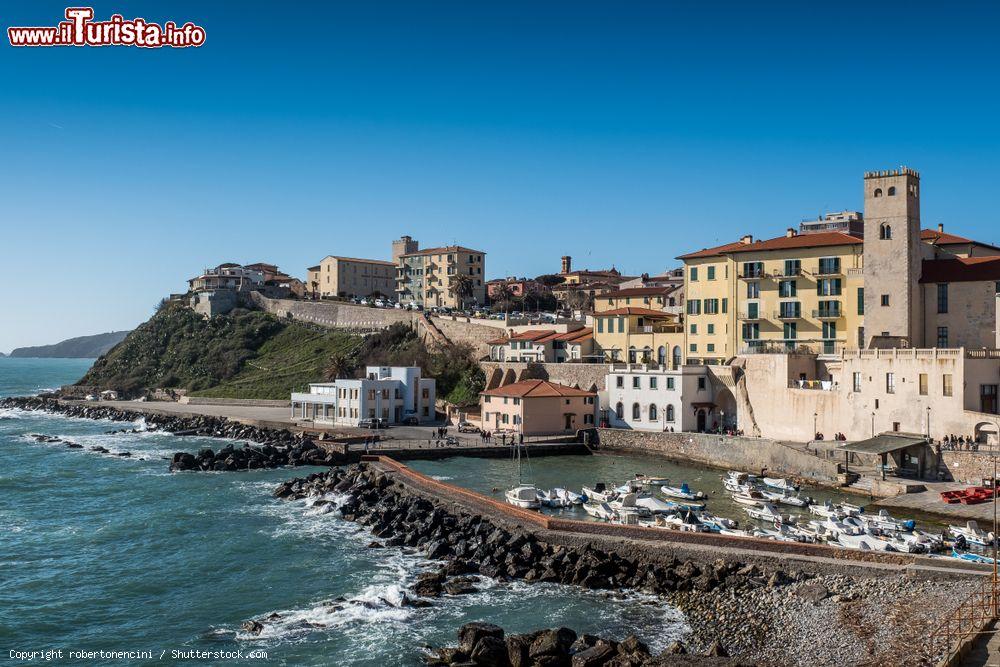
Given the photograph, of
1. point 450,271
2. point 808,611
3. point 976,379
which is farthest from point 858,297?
point 450,271

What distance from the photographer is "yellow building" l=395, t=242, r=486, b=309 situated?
113 metres

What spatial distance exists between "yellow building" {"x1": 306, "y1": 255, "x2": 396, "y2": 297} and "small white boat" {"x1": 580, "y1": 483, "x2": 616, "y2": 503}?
9161 centimetres

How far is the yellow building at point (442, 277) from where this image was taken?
11306 cm

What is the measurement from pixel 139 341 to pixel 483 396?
77466 mm

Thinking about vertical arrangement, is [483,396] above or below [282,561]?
above

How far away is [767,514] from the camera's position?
118 ft

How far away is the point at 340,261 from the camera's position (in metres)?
129

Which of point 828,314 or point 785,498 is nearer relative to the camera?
point 785,498

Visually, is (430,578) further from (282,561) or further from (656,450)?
(656,450)

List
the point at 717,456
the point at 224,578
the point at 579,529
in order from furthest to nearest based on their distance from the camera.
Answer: the point at 717,456, the point at 579,529, the point at 224,578

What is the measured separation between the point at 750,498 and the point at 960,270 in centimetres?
2154

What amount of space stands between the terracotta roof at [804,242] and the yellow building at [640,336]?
9.20m

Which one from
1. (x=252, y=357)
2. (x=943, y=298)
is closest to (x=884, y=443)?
(x=943, y=298)

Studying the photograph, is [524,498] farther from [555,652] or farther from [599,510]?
[555,652]
